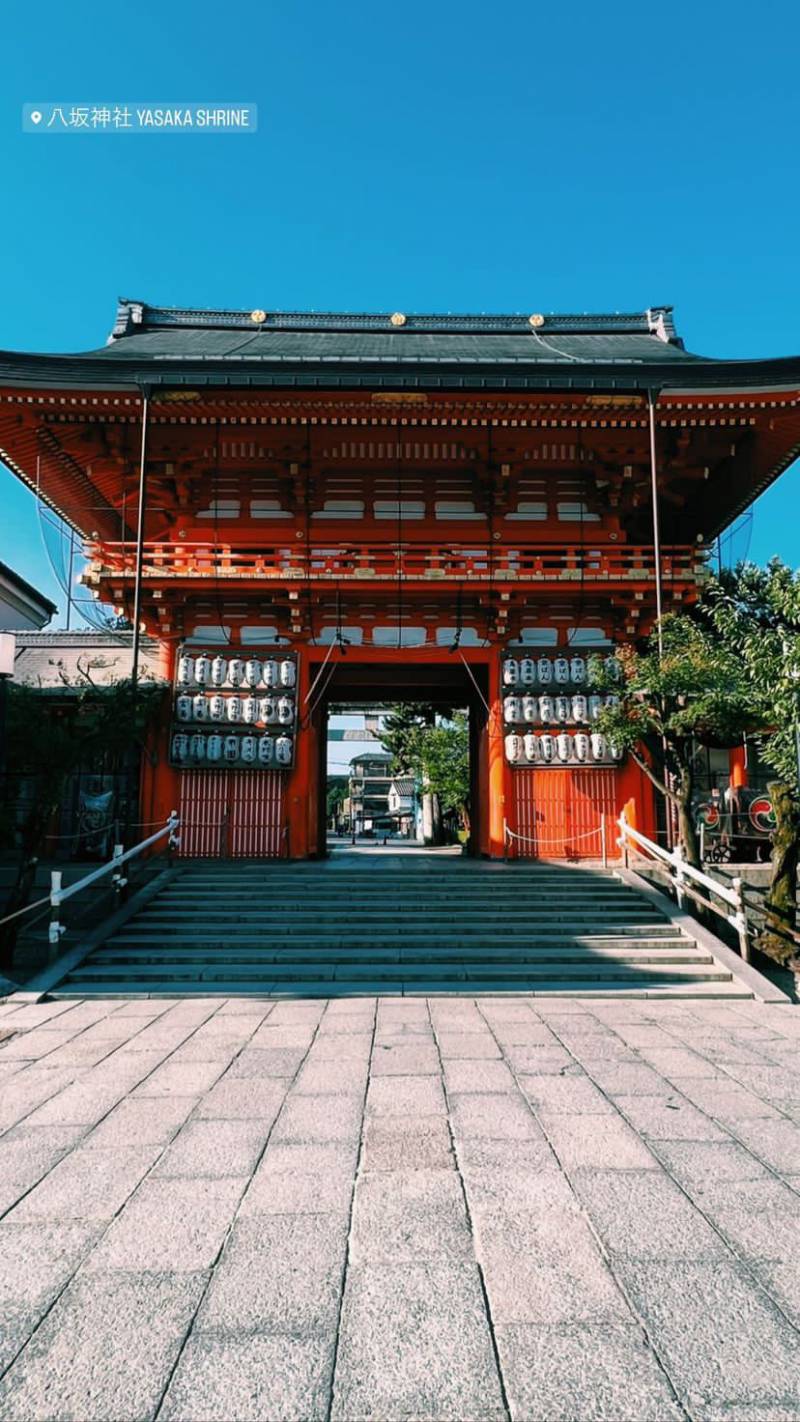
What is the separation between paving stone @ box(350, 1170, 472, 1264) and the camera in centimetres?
308

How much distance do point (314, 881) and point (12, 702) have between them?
513 centimetres

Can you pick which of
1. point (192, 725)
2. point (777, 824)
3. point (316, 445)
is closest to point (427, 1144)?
point (777, 824)

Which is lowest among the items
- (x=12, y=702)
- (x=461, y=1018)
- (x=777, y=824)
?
(x=461, y=1018)

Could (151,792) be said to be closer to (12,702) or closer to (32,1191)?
(12,702)

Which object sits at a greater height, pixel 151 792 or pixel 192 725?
pixel 192 725

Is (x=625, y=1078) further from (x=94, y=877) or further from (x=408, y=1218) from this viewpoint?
(x=94, y=877)

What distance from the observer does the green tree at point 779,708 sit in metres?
7.48

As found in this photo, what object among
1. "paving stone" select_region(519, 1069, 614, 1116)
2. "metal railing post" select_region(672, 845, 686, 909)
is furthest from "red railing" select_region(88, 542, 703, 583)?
"paving stone" select_region(519, 1069, 614, 1116)

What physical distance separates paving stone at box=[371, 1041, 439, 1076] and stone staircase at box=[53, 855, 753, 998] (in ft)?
6.56

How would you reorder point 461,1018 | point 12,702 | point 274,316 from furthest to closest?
point 274,316 < point 12,702 < point 461,1018

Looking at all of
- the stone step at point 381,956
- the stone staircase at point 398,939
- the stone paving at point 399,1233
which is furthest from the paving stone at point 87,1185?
the stone step at point 381,956

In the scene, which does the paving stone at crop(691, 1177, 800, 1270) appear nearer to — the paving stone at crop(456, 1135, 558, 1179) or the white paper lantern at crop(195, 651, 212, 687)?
the paving stone at crop(456, 1135, 558, 1179)

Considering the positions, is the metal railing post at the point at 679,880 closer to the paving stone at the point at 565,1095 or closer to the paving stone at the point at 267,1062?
the paving stone at the point at 565,1095

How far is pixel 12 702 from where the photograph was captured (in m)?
9.49
